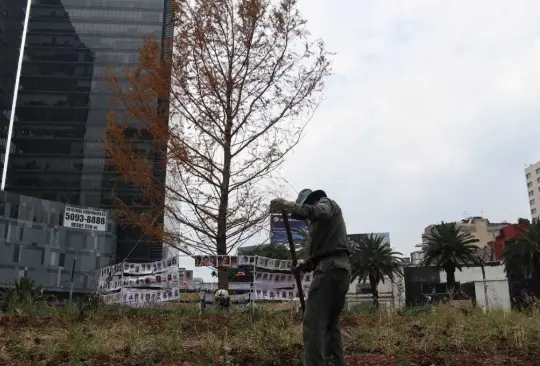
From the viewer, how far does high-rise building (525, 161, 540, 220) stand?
119 metres

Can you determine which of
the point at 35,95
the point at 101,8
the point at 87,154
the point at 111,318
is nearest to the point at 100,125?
the point at 87,154

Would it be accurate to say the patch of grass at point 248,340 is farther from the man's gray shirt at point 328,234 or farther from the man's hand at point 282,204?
the man's hand at point 282,204

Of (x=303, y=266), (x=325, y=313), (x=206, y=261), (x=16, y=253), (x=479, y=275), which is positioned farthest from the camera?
(x=16, y=253)

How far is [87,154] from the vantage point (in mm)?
72750

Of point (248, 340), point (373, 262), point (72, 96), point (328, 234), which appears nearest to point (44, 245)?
point (72, 96)

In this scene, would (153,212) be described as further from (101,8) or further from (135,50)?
(101,8)

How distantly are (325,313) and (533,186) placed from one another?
13210 cm

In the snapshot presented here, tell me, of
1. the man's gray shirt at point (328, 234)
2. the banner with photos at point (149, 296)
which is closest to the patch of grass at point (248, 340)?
the man's gray shirt at point (328, 234)

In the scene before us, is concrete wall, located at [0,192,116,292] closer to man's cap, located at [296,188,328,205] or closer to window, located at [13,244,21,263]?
→ window, located at [13,244,21,263]

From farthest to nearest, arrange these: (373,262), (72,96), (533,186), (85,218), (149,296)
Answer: (533,186), (72,96), (85,218), (373,262), (149,296)

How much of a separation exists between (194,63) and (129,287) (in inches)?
221

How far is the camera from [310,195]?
14.3 ft

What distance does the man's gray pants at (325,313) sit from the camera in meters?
3.93

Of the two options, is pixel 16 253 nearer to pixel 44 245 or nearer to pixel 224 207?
pixel 44 245
